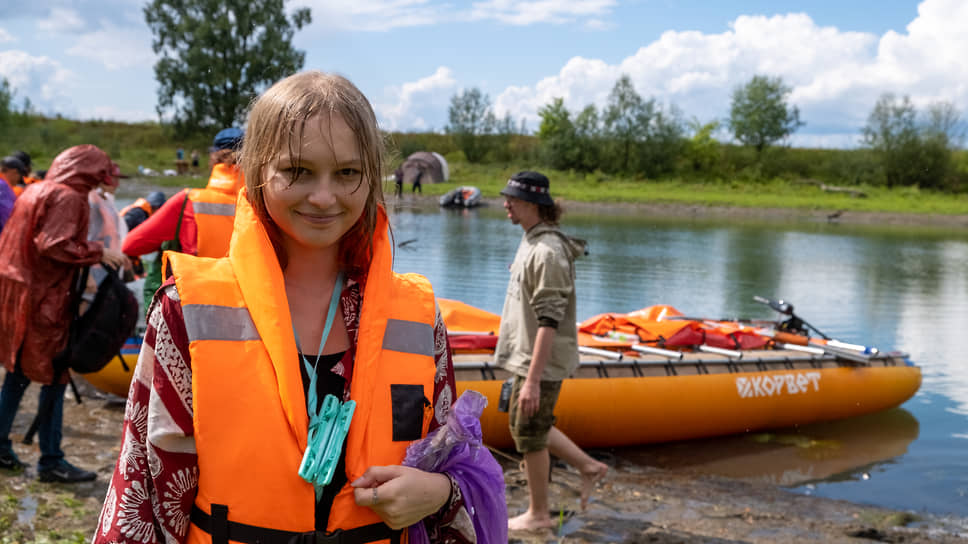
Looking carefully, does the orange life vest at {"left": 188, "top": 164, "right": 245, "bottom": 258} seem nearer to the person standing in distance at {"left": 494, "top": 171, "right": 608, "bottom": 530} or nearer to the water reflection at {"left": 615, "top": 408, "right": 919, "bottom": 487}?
the person standing in distance at {"left": 494, "top": 171, "right": 608, "bottom": 530}

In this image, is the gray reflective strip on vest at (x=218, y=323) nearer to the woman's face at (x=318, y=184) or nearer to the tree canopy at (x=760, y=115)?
the woman's face at (x=318, y=184)

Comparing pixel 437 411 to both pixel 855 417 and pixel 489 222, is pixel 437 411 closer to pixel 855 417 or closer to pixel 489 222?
pixel 855 417

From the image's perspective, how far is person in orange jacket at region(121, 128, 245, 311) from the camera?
4609 mm

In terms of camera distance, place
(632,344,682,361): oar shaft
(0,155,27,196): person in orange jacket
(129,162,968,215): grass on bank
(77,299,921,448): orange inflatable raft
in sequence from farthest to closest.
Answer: (129,162,968,215): grass on bank
(0,155,27,196): person in orange jacket
(632,344,682,361): oar shaft
(77,299,921,448): orange inflatable raft

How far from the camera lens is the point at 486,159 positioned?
181ft

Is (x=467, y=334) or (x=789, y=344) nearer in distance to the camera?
(x=467, y=334)

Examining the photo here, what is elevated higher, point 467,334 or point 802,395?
point 467,334

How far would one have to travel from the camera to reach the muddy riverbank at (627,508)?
4543mm

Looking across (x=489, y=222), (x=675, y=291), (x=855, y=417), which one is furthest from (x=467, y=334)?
(x=489, y=222)

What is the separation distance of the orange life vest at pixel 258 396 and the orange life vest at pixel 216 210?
10.5 feet

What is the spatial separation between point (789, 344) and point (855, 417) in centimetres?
122

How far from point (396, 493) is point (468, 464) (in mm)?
211

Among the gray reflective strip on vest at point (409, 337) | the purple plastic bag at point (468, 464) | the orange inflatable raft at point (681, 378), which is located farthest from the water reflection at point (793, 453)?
the gray reflective strip on vest at point (409, 337)

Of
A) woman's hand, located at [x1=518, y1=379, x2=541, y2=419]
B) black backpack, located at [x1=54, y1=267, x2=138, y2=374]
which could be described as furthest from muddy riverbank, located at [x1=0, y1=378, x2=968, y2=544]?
black backpack, located at [x1=54, y1=267, x2=138, y2=374]
